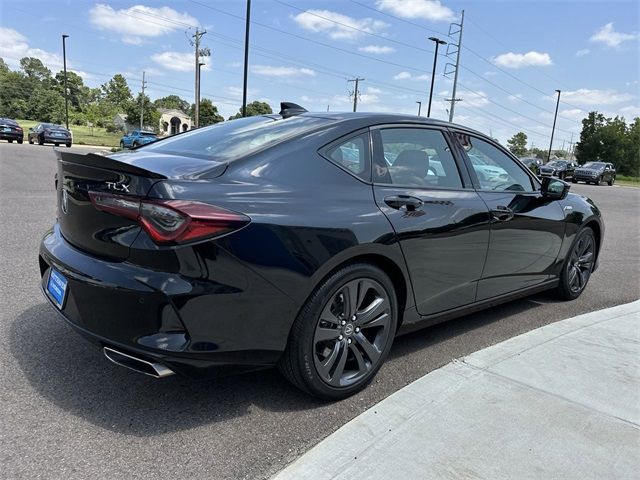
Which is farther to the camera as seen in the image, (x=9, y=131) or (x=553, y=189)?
(x=9, y=131)

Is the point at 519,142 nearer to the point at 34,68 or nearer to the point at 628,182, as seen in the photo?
the point at 628,182

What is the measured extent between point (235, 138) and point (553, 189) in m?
2.75

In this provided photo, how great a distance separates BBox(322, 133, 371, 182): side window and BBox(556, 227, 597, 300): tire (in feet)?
8.91

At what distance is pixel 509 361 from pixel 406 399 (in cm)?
97

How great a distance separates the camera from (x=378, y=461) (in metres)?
2.29

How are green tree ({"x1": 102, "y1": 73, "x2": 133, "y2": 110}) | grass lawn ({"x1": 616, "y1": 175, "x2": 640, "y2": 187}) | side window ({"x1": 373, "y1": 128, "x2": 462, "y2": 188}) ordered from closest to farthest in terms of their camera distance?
1. side window ({"x1": 373, "y1": 128, "x2": 462, "y2": 188})
2. grass lawn ({"x1": 616, "y1": 175, "x2": 640, "y2": 187})
3. green tree ({"x1": 102, "y1": 73, "x2": 133, "y2": 110})

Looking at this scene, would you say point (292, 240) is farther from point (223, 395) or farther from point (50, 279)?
point (50, 279)

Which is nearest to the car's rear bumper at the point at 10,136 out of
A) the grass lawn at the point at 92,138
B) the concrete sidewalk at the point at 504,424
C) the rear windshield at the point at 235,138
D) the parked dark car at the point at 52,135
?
the parked dark car at the point at 52,135

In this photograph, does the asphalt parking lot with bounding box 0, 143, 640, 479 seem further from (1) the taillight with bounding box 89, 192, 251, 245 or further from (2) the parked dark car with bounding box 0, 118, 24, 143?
(2) the parked dark car with bounding box 0, 118, 24, 143

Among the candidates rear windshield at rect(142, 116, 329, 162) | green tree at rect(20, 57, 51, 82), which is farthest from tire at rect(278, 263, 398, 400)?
green tree at rect(20, 57, 51, 82)

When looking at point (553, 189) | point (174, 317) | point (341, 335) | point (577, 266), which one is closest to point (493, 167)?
point (553, 189)

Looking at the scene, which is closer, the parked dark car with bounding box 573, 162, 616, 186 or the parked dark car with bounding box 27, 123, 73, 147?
the parked dark car with bounding box 27, 123, 73, 147

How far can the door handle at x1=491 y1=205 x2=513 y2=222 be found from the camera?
3611mm

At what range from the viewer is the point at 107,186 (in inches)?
94.4
